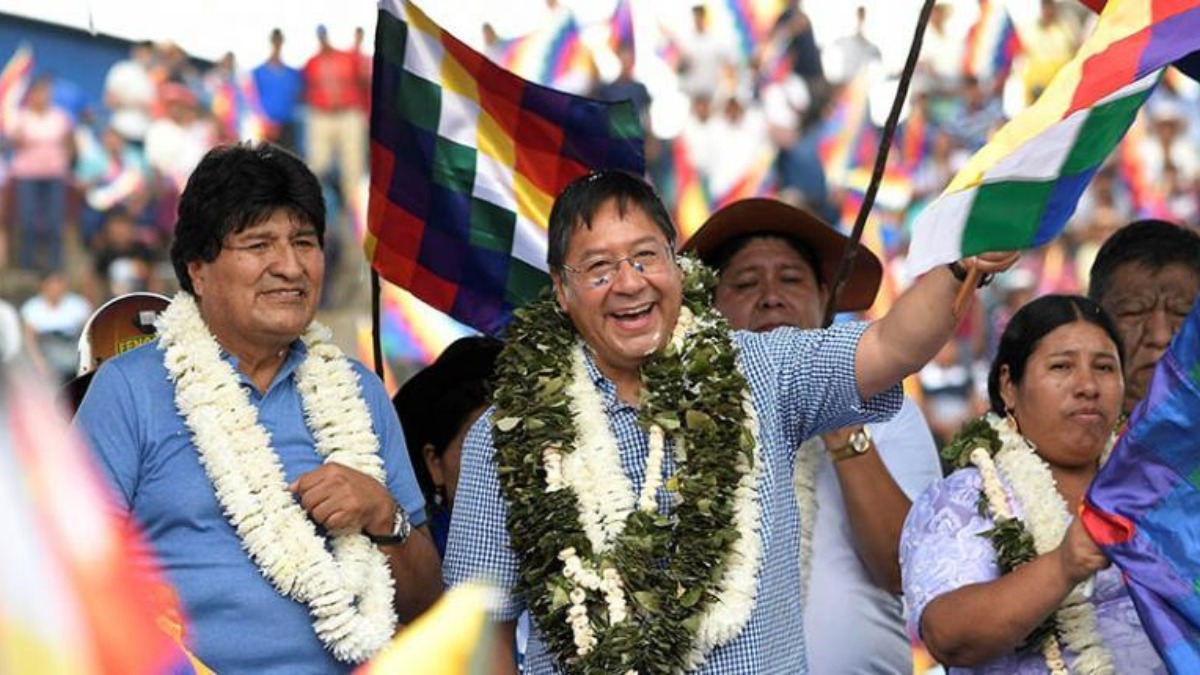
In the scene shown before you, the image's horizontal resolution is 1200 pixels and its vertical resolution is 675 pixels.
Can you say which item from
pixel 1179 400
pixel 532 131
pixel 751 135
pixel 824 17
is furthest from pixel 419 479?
pixel 824 17

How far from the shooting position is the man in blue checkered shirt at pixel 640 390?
314cm

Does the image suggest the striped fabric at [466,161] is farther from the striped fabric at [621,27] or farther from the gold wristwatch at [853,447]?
the striped fabric at [621,27]

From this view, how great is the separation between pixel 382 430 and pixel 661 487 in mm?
655

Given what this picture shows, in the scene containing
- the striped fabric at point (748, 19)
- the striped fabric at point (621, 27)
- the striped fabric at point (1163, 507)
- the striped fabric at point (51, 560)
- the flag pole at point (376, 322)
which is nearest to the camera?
the striped fabric at point (51, 560)

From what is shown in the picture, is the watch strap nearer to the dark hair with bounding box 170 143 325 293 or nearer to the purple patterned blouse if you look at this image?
the dark hair with bounding box 170 143 325 293

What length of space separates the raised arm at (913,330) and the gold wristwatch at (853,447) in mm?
832

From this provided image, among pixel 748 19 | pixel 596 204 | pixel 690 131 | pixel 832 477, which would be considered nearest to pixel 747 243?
pixel 832 477

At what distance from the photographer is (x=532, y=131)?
5.00 m

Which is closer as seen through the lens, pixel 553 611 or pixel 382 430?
pixel 553 611

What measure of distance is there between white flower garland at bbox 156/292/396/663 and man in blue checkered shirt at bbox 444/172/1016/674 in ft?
0.61

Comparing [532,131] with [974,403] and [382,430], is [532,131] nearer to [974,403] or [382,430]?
[382,430]

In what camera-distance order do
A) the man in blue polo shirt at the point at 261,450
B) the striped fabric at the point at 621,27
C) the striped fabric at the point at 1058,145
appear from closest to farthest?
1. the striped fabric at the point at 1058,145
2. the man in blue polo shirt at the point at 261,450
3. the striped fabric at the point at 621,27

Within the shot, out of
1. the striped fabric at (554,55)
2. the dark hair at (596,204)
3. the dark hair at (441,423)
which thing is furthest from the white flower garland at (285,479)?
the striped fabric at (554,55)

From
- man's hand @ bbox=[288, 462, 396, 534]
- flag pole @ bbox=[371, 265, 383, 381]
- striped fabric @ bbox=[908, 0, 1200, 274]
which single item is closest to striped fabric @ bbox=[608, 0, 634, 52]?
flag pole @ bbox=[371, 265, 383, 381]
